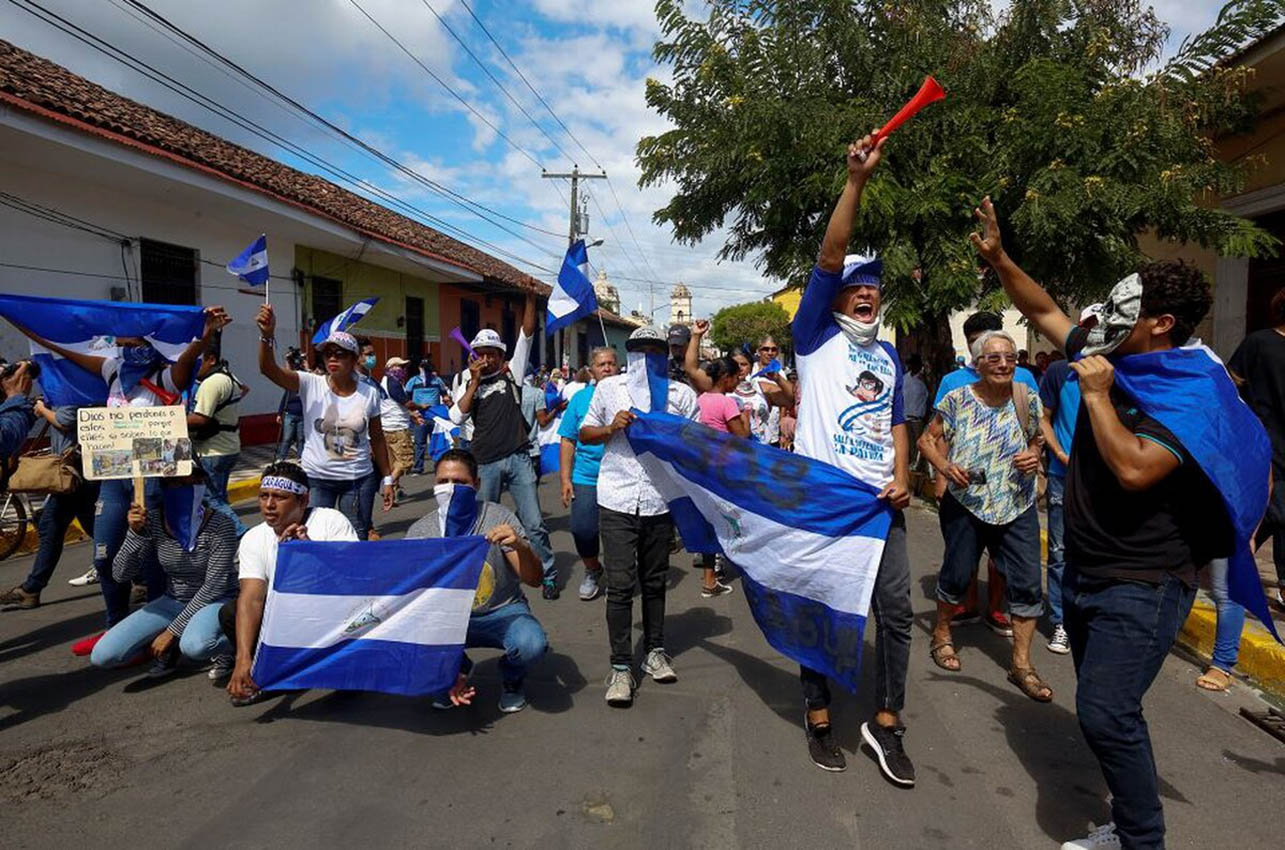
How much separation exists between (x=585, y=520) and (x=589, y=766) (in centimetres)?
257

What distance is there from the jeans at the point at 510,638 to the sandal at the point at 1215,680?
3.44m

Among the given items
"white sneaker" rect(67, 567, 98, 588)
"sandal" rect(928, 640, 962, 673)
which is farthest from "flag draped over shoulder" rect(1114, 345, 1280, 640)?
"white sneaker" rect(67, 567, 98, 588)

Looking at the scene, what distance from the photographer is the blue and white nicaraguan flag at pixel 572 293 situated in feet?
17.9

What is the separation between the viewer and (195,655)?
372 cm

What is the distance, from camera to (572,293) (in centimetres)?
550

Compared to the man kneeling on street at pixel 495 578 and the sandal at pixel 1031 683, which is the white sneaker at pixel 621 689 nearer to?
the man kneeling on street at pixel 495 578

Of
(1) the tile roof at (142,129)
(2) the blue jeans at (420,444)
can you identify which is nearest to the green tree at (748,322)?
(1) the tile roof at (142,129)

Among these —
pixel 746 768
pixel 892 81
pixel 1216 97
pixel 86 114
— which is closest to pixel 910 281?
pixel 892 81

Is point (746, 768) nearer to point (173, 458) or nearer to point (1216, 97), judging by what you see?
point (173, 458)

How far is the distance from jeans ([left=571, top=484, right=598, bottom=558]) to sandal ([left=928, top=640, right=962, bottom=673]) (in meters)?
2.42

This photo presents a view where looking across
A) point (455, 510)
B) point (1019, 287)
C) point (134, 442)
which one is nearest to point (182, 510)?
point (134, 442)

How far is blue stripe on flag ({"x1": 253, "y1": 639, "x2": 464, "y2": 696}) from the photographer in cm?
334

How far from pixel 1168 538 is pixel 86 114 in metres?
12.0

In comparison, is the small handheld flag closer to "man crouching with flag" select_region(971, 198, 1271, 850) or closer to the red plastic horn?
the red plastic horn
